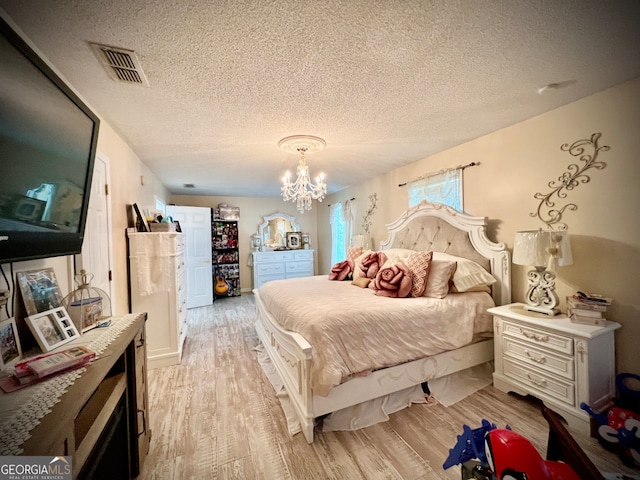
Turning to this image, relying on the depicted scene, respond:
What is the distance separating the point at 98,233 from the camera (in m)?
1.92

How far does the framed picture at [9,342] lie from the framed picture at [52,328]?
45 millimetres

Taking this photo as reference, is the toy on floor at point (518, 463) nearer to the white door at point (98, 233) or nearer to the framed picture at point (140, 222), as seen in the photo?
the white door at point (98, 233)

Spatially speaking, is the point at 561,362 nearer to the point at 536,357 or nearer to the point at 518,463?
the point at 536,357

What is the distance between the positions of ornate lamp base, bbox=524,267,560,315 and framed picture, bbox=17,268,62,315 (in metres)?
3.15

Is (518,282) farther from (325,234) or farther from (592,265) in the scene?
(325,234)

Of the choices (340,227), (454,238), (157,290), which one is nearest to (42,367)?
(157,290)

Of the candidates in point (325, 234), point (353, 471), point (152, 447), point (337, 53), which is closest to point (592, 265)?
point (353, 471)

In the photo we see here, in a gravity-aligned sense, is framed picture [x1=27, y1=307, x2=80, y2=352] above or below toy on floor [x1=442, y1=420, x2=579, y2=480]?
above

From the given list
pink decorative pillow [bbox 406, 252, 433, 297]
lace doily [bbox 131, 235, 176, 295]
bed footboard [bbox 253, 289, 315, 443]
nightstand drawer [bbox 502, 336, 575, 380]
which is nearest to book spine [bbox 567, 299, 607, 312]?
nightstand drawer [bbox 502, 336, 575, 380]

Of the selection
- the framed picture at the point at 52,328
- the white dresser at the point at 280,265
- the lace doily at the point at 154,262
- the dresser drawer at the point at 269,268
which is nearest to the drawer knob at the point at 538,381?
the framed picture at the point at 52,328

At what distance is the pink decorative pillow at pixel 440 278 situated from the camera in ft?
7.39

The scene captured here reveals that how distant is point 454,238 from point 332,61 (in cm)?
220

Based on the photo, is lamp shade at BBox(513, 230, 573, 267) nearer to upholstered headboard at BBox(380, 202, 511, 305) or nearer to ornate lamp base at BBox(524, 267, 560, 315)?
ornate lamp base at BBox(524, 267, 560, 315)

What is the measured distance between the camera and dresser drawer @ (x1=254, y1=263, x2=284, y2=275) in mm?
5613
